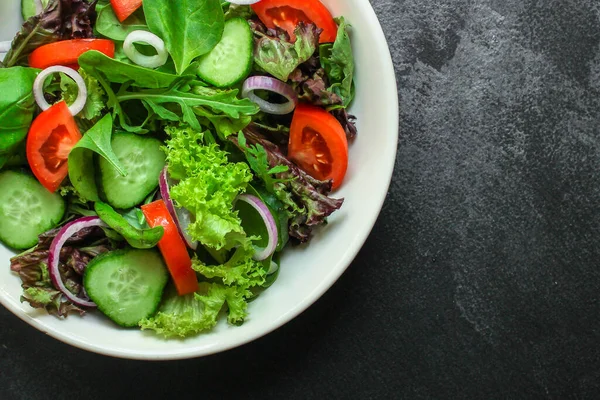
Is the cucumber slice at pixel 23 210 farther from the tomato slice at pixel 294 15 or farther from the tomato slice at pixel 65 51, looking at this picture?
the tomato slice at pixel 294 15

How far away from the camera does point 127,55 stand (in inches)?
60.1

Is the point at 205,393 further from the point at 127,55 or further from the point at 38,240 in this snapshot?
the point at 127,55

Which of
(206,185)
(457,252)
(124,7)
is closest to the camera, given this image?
(206,185)

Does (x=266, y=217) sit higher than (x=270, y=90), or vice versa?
(x=270, y=90)

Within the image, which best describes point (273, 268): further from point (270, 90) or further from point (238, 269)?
point (270, 90)

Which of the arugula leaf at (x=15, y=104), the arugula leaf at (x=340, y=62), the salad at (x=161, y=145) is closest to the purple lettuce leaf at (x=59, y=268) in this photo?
the salad at (x=161, y=145)

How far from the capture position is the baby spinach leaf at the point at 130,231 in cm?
142

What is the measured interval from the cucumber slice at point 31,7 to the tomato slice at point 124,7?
0.18 m

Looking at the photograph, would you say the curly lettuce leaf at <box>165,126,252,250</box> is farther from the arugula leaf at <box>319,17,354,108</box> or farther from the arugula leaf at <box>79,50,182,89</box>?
the arugula leaf at <box>319,17,354,108</box>

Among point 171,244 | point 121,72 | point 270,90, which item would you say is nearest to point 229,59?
point 270,90

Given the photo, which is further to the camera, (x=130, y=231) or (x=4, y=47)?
(x=4, y=47)

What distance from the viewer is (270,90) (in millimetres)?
1523

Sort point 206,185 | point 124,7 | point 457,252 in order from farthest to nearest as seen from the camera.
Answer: point 457,252
point 124,7
point 206,185

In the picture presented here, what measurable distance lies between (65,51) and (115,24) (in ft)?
0.46
